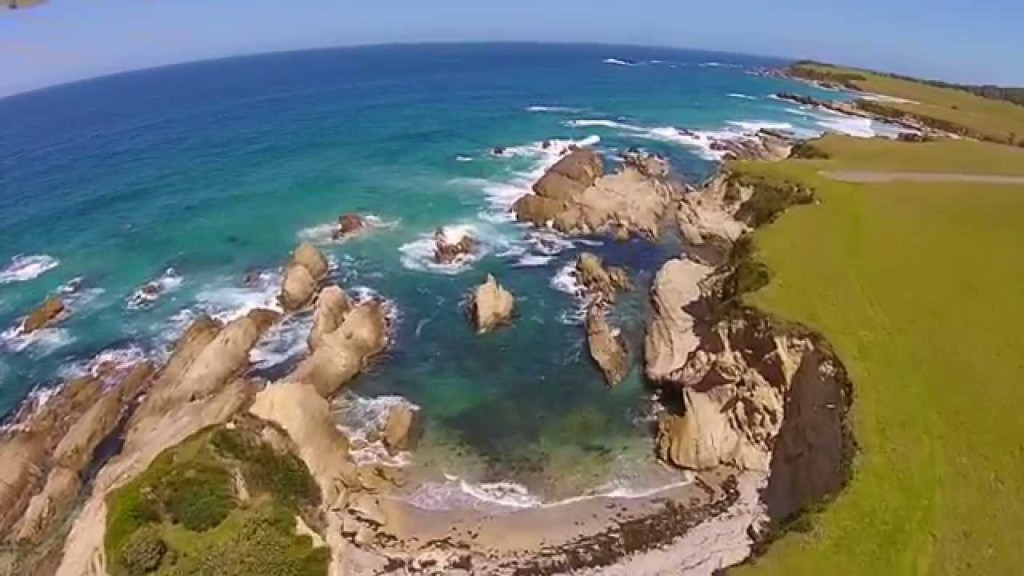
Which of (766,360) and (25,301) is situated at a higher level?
(766,360)

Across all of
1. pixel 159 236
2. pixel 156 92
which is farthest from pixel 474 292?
pixel 156 92

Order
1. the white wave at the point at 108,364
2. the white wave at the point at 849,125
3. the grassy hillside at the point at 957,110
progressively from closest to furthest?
1. the white wave at the point at 108,364
2. the grassy hillside at the point at 957,110
3. the white wave at the point at 849,125

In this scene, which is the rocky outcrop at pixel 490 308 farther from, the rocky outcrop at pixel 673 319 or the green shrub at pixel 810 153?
the green shrub at pixel 810 153

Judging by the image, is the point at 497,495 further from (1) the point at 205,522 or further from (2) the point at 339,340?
(2) the point at 339,340

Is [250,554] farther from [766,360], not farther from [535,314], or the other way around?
[535,314]

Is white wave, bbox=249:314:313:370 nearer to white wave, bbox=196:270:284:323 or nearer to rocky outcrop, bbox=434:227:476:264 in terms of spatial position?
white wave, bbox=196:270:284:323

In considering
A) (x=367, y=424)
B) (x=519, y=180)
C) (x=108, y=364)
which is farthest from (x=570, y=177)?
(x=108, y=364)

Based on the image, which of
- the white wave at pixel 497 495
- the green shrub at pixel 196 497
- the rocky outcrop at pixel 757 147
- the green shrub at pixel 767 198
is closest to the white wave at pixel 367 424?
the white wave at pixel 497 495
